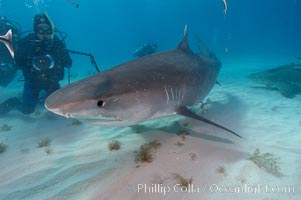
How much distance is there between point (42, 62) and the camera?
8383 millimetres

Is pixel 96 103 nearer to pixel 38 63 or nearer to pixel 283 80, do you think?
pixel 38 63

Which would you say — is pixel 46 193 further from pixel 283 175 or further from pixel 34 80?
pixel 34 80

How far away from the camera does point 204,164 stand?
4.02 m

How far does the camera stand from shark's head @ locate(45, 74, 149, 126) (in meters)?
2.99

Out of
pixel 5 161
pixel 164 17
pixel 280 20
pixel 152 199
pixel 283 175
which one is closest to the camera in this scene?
pixel 152 199

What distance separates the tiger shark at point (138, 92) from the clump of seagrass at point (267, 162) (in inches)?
21.2

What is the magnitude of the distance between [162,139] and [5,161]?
10.3 ft

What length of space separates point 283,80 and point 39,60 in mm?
10032

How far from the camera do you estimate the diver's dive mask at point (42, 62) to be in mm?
8328

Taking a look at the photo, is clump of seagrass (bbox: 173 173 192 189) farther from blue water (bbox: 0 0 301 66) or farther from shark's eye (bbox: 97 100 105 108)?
blue water (bbox: 0 0 301 66)

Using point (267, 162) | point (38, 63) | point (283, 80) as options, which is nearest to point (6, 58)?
point (38, 63)

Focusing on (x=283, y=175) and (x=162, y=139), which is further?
(x=162, y=139)

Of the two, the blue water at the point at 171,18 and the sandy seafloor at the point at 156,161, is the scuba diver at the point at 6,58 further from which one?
the blue water at the point at 171,18

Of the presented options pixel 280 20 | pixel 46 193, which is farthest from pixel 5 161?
pixel 280 20
